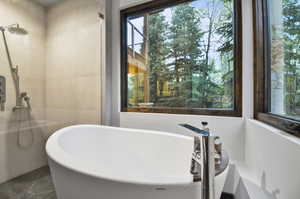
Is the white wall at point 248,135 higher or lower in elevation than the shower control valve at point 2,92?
lower

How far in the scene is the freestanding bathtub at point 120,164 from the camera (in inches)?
23.4

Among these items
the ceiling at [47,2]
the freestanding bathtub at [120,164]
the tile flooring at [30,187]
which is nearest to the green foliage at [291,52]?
the freestanding bathtub at [120,164]

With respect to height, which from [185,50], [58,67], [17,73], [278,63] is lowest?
[278,63]

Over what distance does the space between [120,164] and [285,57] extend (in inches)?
57.0

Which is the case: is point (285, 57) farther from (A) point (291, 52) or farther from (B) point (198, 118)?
(B) point (198, 118)

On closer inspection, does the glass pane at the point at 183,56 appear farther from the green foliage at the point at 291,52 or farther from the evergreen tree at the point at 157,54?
the green foliage at the point at 291,52

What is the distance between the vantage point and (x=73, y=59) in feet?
6.45

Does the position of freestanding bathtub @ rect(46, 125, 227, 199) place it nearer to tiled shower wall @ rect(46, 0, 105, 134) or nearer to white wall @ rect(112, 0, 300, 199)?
white wall @ rect(112, 0, 300, 199)

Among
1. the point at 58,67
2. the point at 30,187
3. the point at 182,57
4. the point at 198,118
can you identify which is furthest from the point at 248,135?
the point at 58,67

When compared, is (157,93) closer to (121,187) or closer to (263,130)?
(263,130)

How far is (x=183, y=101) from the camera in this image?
5.46ft

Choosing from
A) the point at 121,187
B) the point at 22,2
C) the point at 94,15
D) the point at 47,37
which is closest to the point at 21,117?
the point at 47,37

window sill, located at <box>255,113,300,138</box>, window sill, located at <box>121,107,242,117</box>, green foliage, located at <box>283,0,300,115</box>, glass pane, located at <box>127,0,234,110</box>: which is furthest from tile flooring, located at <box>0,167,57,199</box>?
green foliage, located at <box>283,0,300,115</box>

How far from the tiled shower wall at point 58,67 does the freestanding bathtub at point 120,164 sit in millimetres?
475
